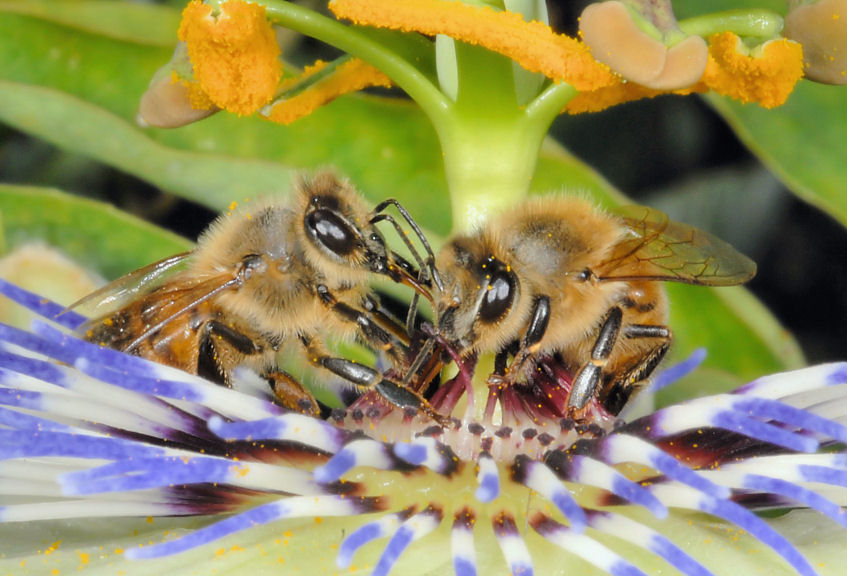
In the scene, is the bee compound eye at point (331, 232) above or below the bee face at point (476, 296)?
above

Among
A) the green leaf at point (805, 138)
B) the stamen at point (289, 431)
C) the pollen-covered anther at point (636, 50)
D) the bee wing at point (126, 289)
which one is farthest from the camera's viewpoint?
the green leaf at point (805, 138)

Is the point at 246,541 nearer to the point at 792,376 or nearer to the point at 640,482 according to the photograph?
the point at 640,482

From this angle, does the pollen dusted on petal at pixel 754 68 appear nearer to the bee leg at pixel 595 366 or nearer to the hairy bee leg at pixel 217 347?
the bee leg at pixel 595 366

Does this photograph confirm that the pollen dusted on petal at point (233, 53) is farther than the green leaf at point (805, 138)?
No

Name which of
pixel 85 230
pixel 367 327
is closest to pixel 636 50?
pixel 367 327

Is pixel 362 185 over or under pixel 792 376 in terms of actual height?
over

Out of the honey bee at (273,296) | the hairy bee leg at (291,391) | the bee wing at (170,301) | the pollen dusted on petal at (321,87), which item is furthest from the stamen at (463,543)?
the pollen dusted on petal at (321,87)

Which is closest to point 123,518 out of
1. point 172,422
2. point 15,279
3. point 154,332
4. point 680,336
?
point 172,422
